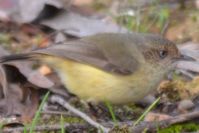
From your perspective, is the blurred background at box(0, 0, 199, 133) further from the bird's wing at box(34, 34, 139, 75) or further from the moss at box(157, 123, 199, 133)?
the bird's wing at box(34, 34, 139, 75)

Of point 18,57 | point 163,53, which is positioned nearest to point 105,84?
point 163,53

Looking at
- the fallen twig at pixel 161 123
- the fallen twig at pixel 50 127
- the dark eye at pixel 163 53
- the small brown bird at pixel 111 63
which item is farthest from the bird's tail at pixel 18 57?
the fallen twig at pixel 161 123

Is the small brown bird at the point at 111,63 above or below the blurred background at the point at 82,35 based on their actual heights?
above

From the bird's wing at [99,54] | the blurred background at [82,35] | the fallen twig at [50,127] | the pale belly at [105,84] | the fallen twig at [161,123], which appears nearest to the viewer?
the fallen twig at [161,123]

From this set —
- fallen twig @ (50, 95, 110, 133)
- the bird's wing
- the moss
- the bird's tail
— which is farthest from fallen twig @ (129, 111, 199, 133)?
the bird's tail

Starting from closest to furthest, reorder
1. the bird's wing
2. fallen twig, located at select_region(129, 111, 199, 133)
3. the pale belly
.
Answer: fallen twig, located at select_region(129, 111, 199, 133) → the pale belly → the bird's wing

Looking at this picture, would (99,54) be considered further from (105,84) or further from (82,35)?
(82,35)

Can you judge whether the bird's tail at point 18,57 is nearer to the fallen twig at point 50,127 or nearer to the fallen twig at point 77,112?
the fallen twig at point 77,112

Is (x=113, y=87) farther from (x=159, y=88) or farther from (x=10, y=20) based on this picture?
(x=10, y=20)

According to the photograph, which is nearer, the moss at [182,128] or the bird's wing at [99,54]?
the moss at [182,128]

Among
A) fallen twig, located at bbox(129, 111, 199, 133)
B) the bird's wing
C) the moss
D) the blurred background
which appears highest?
the bird's wing
